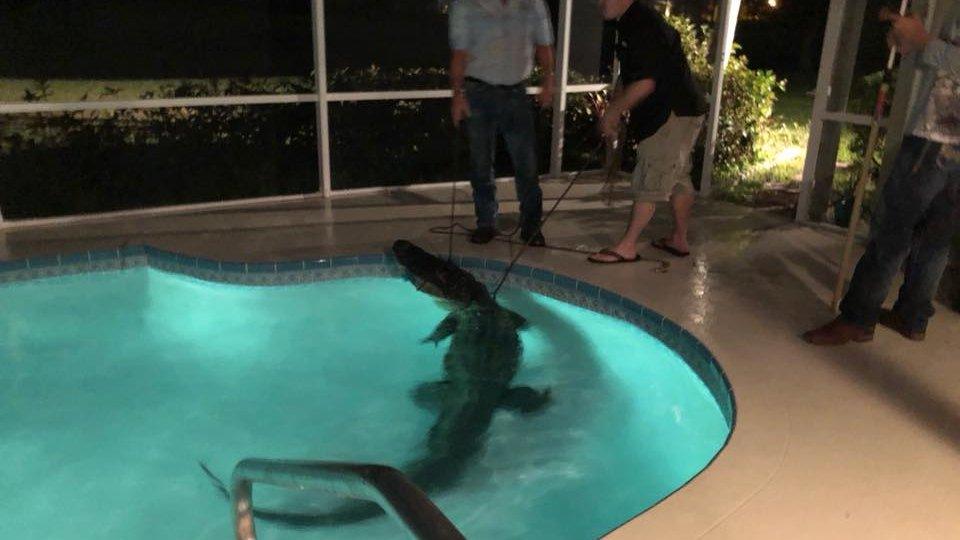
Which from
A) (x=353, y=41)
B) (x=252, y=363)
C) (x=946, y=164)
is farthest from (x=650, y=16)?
(x=353, y=41)

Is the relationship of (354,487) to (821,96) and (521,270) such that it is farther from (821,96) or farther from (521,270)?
(821,96)

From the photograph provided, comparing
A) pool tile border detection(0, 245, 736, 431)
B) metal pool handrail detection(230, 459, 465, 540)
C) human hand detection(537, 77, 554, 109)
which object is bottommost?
pool tile border detection(0, 245, 736, 431)

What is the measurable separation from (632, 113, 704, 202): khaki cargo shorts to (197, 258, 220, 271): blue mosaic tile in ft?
8.23

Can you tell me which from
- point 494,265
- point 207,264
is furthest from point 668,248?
point 207,264

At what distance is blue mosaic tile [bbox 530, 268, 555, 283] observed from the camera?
4.11 meters

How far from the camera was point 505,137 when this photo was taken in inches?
170

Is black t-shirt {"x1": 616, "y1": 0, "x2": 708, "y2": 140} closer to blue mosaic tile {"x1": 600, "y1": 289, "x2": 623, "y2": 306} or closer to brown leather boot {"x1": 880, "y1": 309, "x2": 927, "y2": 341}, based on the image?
blue mosaic tile {"x1": 600, "y1": 289, "x2": 623, "y2": 306}

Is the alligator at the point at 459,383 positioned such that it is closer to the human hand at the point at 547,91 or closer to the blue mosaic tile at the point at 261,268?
the blue mosaic tile at the point at 261,268

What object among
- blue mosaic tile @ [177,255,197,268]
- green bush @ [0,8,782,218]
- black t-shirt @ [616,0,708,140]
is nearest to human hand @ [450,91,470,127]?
black t-shirt @ [616,0,708,140]

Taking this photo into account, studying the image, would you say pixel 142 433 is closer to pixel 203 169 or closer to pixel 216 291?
pixel 216 291

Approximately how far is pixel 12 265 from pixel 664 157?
12.4ft

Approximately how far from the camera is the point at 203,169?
9500 millimetres

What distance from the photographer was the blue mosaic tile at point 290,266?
4305mm

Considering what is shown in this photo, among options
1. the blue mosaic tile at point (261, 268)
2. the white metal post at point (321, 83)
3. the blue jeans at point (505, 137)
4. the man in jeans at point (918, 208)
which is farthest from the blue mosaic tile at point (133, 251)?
the man in jeans at point (918, 208)
